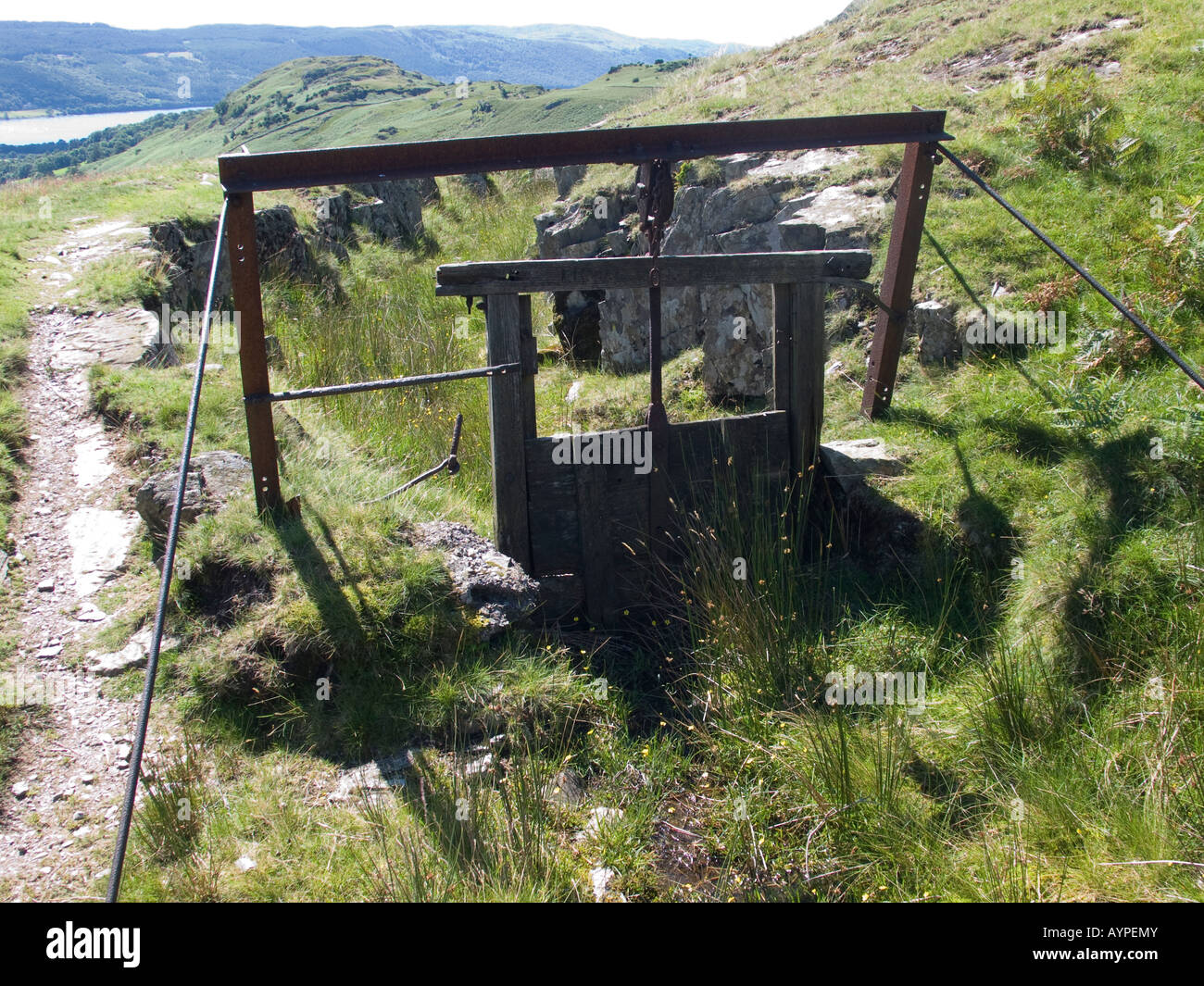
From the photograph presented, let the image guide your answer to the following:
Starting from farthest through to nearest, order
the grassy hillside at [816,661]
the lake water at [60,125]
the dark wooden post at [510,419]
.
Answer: the lake water at [60,125] → the dark wooden post at [510,419] → the grassy hillside at [816,661]

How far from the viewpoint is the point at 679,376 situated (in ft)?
26.0

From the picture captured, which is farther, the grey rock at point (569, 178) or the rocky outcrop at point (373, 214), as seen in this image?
the rocky outcrop at point (373, 214)

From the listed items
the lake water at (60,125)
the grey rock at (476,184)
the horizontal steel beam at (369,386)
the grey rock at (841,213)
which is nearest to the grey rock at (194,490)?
the horizontal steel beam at (369,386)

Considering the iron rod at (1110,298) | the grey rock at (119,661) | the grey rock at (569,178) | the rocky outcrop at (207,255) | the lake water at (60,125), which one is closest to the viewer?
the iron rod at (1110,298)

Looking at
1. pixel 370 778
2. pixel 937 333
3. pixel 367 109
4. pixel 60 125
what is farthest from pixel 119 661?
pixel 60 125

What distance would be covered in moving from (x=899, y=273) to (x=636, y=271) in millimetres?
1891

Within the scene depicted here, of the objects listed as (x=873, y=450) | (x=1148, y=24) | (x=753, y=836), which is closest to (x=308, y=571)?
(x=753, y=836)

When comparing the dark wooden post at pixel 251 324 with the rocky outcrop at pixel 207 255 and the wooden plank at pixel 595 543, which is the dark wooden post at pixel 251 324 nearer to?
the wooden plank at pixel 595 543

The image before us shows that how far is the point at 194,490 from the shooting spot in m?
4.84

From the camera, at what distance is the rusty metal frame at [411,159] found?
4156mm

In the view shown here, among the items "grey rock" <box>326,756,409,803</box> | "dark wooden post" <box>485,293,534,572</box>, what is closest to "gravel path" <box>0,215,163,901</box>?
"grey rock" <box>326,756,409,803</box>

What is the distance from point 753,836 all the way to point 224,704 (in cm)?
247

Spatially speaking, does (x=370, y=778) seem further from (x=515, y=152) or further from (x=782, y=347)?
(x=782, y=347)

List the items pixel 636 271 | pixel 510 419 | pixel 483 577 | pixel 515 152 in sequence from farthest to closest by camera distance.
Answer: pixel 510 419, pixel 636 271, pixel 483 577, pixel 515 152
